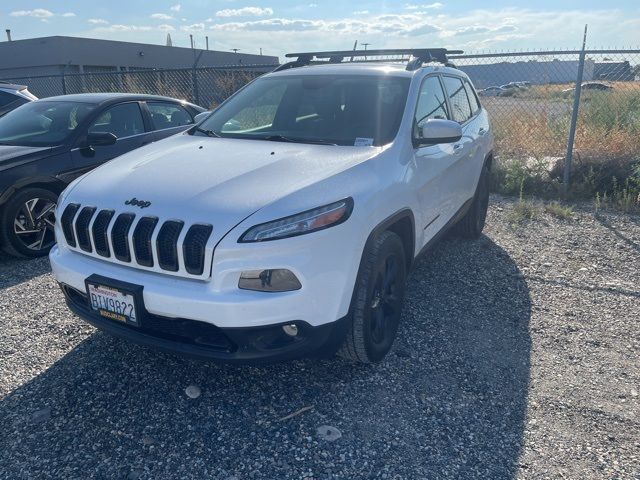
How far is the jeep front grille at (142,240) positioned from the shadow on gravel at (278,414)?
0.79m

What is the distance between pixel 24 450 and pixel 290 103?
2.76m

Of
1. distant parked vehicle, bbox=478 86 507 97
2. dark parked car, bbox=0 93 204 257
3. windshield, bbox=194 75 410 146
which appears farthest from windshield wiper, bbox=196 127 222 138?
distant parked vehicle, bbox=478 86 507 97

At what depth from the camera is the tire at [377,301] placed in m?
2.84

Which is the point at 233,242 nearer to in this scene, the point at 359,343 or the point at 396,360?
the point at 359,343

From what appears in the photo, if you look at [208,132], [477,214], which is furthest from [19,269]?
[477,214]

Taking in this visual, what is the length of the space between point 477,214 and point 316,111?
2374 mm

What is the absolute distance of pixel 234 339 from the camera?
2529 mm

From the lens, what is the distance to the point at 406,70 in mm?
3945

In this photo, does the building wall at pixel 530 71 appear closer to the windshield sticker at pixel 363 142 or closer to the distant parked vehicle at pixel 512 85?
the distant parked vehicle at pixel 512 85

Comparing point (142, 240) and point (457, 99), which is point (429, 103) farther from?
point (142, 240)

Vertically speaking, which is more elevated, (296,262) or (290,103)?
(290,103)

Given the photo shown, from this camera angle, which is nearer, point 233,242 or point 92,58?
point 233,242

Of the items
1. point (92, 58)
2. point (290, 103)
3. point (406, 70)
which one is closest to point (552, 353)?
point (406, 70)

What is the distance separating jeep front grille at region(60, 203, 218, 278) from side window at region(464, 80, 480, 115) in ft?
12.1
